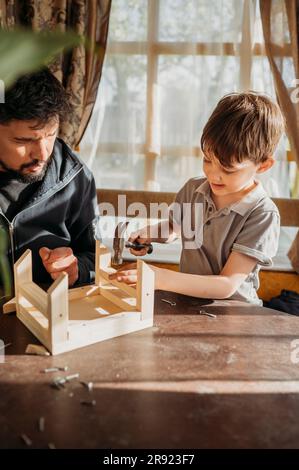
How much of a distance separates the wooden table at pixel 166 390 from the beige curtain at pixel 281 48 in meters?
2.07

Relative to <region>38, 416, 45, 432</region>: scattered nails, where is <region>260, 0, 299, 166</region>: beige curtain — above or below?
above

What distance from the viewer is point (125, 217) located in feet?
10.9

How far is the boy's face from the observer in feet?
5.20

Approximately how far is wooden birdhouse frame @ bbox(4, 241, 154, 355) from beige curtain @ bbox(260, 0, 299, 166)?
206 cm

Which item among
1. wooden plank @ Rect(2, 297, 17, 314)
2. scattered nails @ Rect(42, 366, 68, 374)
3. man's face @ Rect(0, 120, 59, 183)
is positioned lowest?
scattered nails @ Rect(42, 366, 68, 374)

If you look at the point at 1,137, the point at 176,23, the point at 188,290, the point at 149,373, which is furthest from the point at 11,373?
the point at 176,23

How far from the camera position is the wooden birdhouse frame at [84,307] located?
1.11 m

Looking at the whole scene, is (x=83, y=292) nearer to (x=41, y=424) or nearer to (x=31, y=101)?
(x=41, y=424)

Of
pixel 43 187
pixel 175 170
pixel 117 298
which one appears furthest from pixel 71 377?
pixel 175 170

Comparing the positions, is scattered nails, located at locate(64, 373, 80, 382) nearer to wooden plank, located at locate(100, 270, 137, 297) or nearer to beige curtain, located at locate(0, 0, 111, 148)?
wooden plank, located at locate(100, 270, 137, 297)

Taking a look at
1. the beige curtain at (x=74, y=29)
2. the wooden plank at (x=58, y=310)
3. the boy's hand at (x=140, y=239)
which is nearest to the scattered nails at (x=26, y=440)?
the wooden plank at (x=58, y=310)

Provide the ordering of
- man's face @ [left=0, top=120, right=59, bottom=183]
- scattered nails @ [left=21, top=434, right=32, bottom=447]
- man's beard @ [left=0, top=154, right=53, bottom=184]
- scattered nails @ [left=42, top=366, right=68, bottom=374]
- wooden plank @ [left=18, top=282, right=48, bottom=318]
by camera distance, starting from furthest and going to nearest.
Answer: man's beard @ [left=0, top=154, right=53, bottom=184] → man's face @ [left=0, top=120, right=59, bottom=183] → wooden plank @ [left=18, top=282, right=48, bottom=318] → scattered nails @ [left=42, top=366, right=68, bottom=374] → scattered nails @ [left=21, top=434, right=32, bottom=447]

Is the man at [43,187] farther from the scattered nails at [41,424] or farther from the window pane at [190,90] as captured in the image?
the window pane at [190,90]

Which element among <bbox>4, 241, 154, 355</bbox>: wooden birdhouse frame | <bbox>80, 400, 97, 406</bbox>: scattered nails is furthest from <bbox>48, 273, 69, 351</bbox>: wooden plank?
<bbox>80, 400, 97, 406</bbox>: scattered nails
